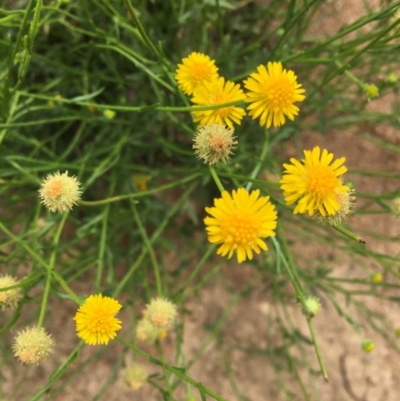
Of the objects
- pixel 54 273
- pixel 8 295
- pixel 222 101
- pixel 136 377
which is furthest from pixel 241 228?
pixel 136 377

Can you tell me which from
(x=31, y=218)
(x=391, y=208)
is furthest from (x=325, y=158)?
(x=31, y=218)

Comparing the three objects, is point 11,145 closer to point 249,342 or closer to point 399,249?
point 249,342

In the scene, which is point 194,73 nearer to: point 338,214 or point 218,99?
point 218,99

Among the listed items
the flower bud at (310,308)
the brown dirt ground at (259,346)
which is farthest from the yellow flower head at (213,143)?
the brown dirt ground at (259,346)

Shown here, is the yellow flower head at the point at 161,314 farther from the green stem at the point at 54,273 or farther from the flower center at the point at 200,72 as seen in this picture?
the flower center at the point at 200,72

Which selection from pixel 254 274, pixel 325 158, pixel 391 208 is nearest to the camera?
pixel 325 158

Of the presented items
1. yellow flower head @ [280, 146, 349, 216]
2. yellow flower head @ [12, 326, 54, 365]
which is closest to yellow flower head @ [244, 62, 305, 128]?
yellow flower head @ [280, 146, 349, 216]
